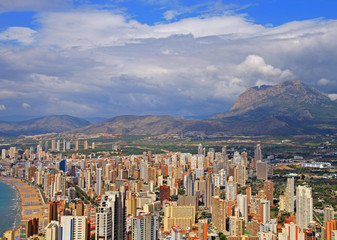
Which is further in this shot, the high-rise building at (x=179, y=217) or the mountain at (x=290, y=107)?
the mountain at (x=290, y=107)

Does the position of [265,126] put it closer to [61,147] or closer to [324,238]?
[61,147]

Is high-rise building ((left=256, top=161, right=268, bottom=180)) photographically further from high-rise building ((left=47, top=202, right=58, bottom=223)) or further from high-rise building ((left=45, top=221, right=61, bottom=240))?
high-rise building ((left=45, top=221, right=61, bottom=240))

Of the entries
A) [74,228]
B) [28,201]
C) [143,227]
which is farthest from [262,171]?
[74,228]

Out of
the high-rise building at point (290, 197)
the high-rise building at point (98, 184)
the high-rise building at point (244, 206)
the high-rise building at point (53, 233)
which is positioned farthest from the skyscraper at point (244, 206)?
the high-rise building at point (98, 184)

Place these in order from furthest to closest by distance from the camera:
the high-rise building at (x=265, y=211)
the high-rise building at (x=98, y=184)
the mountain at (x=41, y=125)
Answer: the mountain at (x=41, y=125) → the high-rise building at (x=98, y=184) → the high-rise building at (x=265, y=211)

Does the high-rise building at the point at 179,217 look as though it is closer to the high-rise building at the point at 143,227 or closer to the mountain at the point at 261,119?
the high-rise building at the point at 143,227

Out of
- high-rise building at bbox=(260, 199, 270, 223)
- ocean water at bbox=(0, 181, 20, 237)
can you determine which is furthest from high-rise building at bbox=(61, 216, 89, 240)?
high-rise building at bbox=(260, 199, 270, 223)

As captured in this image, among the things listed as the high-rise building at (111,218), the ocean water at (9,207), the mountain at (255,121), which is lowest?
the ocean water at (9,207)
